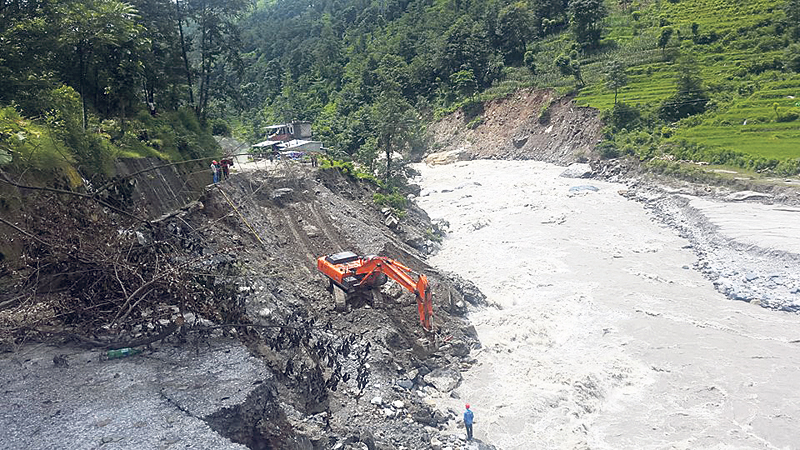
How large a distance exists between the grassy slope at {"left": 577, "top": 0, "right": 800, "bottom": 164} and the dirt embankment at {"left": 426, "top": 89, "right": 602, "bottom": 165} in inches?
113

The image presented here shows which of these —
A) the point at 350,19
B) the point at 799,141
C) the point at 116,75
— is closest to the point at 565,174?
the point at 799,141

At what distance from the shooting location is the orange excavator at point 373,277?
14.0 m

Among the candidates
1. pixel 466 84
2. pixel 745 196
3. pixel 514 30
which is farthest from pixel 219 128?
pixel 514 30

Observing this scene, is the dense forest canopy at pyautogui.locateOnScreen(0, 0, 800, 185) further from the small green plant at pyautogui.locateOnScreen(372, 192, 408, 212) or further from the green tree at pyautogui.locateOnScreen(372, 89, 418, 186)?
the small green plant at pyautogui.locateOnScreen(372, 192, 408, 212)

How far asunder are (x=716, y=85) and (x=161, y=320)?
1860 inches

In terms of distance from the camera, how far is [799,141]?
32906mm

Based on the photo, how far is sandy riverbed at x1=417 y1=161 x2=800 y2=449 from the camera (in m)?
11.9

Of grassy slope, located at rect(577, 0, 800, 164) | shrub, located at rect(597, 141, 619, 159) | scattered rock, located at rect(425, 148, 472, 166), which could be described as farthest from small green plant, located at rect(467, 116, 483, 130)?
shrub, located at rect(597, 141, 619, 159)

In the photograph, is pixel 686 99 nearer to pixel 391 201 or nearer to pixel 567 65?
pixel 567 65

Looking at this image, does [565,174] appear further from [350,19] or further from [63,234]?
[350,19]

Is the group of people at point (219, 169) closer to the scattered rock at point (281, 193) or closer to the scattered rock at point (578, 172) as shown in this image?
the scattered rock at point (281, 193)

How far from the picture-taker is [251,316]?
39.0 ft

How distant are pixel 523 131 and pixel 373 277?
40.0 m

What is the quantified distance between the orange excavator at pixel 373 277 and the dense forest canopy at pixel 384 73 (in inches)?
264
